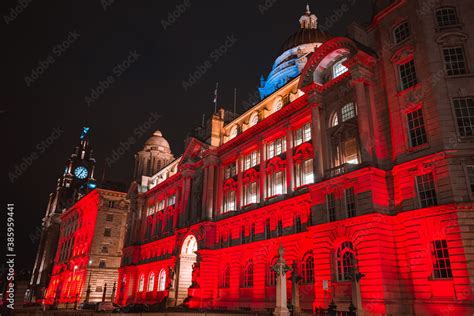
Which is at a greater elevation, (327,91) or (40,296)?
(327,91)

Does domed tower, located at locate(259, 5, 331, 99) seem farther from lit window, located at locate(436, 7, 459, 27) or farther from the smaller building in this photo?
the smaller building

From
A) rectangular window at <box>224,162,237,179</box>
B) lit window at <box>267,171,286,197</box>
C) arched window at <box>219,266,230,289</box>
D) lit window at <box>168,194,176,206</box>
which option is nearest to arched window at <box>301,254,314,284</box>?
lit window at <box>267,171,286,197</box>

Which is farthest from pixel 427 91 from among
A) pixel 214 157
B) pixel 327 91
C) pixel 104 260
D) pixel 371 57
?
pixel 104 260

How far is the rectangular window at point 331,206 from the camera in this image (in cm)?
3131

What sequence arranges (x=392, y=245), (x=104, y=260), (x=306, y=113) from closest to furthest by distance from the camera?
(x=392, y=245), (x=306, y=113), (x=104, y=260)

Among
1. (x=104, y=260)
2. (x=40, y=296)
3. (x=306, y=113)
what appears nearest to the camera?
(x=306, y=113)

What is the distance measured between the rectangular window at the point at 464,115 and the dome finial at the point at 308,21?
51321 millimetres

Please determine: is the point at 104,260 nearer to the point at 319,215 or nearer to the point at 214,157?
the point at 214,157

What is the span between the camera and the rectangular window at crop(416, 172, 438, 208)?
26.1m

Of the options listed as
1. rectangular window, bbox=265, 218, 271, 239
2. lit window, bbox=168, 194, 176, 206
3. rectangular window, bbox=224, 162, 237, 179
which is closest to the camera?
rectangular window, bbox=265, 218, 271, 239

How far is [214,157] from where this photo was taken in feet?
174

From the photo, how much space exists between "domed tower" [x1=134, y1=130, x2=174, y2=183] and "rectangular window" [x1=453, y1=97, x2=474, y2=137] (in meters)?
64.3

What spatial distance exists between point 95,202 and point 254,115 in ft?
169

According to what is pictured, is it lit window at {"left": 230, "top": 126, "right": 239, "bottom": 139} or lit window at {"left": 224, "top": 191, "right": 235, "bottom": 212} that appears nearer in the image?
lit window at {"left": 224, "top": 191, "right": 235, "bottom": 212}
